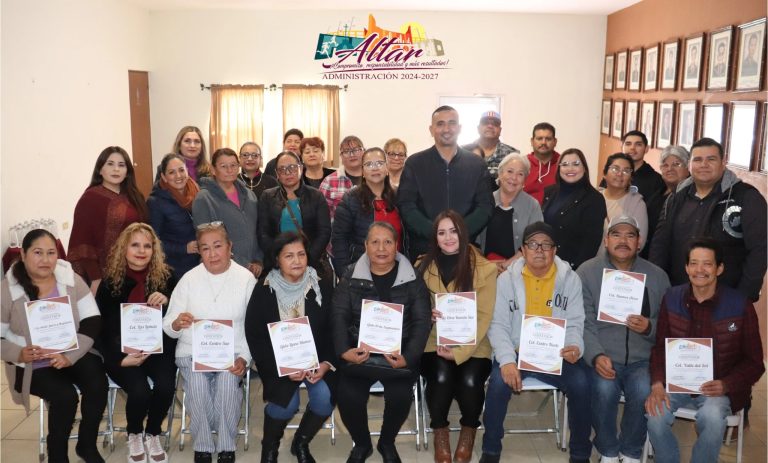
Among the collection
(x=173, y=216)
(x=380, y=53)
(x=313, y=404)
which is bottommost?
(x=313, y=404)

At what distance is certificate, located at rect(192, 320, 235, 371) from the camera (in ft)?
11.0

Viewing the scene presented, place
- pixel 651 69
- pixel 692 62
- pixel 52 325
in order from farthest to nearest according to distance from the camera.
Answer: pixel 651 69 < pixel 692 62 < pixel 52 325

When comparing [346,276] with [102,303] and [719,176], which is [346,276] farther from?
[719,176]

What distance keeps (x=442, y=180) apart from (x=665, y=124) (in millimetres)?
4448

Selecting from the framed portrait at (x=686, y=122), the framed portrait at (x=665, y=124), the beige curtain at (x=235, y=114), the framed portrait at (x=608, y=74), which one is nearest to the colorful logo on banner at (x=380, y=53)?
the beige curtain at (x=235, y=114)

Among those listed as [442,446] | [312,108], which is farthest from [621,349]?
[312,108]

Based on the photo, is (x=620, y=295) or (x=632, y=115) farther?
(x=632, y=115)

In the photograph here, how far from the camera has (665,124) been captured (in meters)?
7.31

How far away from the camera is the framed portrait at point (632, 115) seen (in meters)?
8.30

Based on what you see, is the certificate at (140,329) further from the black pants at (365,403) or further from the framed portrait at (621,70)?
the framed portrait at (621,70)

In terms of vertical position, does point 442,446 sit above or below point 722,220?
below

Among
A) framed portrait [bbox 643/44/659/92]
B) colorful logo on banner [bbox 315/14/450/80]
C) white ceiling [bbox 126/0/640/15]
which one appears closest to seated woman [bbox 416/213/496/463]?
framed portrait [bbox 643/44/659/92]

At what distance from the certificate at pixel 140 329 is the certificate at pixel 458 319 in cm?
157

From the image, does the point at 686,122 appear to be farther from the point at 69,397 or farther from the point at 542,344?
the point at 69,397
